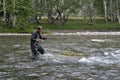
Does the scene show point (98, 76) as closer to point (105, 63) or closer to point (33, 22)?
point (105, 63)

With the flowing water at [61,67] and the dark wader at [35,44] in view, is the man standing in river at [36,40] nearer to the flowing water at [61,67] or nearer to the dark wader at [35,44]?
the dark wader at [35,44]

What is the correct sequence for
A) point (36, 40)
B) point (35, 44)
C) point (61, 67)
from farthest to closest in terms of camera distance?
point (35, 44) < point (36, 40) < point (61, 67)

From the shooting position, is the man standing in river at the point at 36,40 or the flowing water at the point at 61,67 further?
the man standing in river at the point at 36,40

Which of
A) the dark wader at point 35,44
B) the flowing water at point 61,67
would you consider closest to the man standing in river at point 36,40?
the dark wader at point 35,44

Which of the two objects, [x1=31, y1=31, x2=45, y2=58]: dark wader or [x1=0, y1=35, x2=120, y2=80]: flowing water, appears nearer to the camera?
[x1=0, y1=35, x2=120, y2=80]: flowing water

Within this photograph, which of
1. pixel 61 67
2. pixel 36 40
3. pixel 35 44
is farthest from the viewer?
pixel 35 44

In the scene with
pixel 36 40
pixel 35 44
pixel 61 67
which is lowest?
pixel 61 67

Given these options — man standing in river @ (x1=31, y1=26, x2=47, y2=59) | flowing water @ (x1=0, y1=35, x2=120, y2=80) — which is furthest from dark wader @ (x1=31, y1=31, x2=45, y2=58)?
flowing water @ (x1=0, y1=35, x2=120, y2=80)

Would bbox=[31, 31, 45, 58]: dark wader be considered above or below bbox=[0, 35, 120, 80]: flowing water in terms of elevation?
above

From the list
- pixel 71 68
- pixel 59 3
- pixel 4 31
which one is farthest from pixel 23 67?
pixel 59 3

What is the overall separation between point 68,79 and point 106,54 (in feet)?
39.3

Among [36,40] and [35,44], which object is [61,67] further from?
[35,44]

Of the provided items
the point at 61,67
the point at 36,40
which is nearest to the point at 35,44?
the point at 36,40

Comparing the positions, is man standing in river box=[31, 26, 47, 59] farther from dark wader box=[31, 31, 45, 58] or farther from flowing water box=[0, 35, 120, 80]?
flowing water box=[0, 35, 120, 80]
